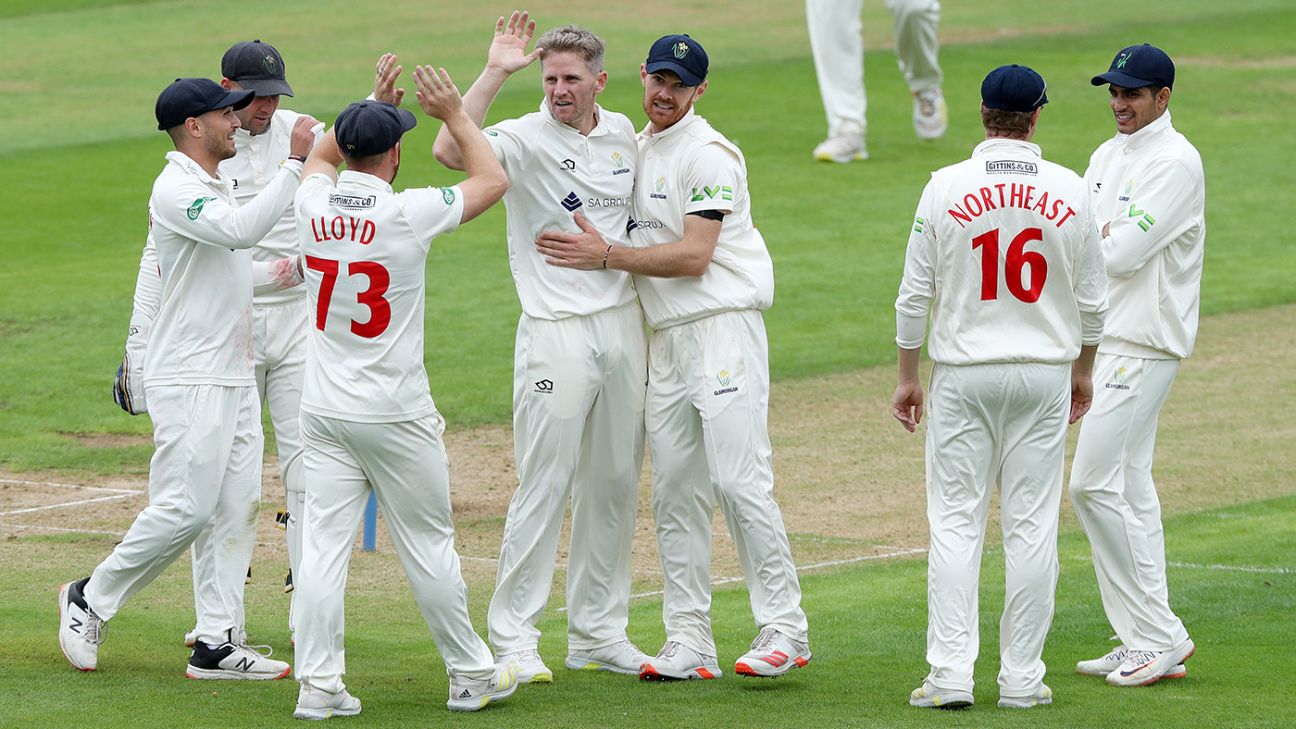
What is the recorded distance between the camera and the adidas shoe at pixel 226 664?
7.83m

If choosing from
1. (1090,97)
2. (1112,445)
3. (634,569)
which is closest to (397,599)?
(634,569)

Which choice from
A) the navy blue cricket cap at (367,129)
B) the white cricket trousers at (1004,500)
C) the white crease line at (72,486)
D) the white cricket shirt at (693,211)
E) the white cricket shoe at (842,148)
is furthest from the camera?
the white cricket shoe at (842,148)

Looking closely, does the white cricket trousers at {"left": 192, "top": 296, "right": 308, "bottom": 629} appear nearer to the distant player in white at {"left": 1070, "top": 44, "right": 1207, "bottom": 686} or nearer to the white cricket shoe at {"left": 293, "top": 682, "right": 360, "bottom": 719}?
the white cricket shoe at {"left": 293, "top": 682, "right": 360, "bottom": 719}

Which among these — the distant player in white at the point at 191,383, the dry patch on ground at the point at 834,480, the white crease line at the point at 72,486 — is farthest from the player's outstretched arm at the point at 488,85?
the white crease line at the point at 72,486

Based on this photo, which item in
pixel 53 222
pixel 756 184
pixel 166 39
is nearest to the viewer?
pixel 53 222

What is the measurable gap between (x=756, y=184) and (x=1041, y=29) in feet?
36.3

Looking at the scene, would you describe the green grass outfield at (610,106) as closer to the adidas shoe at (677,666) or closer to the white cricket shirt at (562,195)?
the white cricket shirt at (562,195)

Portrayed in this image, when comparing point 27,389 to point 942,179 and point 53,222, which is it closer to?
point 53,222

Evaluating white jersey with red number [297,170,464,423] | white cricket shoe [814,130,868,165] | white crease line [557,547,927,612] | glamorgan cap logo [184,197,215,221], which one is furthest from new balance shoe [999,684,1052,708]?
white cricket shoe [814,130,868,165]

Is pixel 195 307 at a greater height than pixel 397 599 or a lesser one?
greater

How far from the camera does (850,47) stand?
2228 cm

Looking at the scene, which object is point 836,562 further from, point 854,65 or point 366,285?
point 854,65

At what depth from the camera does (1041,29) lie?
101ft

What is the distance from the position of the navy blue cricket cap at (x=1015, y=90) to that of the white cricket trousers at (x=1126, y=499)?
1393 mm
